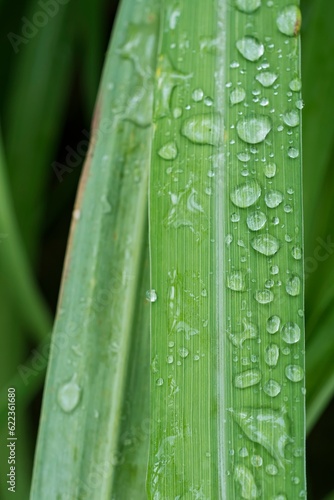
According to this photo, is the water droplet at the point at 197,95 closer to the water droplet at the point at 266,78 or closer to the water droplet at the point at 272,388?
the water droplet at the point at 266,78

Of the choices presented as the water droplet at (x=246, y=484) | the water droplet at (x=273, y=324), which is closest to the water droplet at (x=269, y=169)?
the water droplet at (x=273, y=324)

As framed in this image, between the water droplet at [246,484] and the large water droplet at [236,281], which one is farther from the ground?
the large water droplet at [236,281]

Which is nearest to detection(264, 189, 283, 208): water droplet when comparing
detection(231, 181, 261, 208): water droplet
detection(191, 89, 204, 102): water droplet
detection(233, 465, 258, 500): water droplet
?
detection(231, 181, 261, 208): water droplet

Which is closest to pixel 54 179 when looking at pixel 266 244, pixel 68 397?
pixel 68 397

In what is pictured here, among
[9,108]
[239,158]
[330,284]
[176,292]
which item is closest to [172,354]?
[176,292]

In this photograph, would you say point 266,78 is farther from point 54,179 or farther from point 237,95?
point 54,179

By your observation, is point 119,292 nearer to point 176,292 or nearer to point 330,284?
point 176,292
